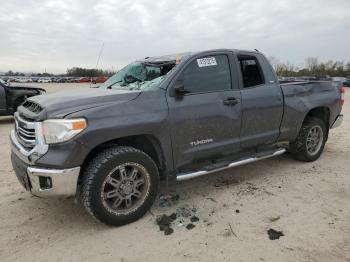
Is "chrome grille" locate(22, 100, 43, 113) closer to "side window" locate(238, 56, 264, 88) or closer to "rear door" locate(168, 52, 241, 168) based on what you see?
"rear door" locate(168, 52, 241, 168)

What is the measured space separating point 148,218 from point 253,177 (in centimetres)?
203

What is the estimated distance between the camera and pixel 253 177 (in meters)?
5.21

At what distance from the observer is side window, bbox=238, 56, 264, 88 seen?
4.80 metres

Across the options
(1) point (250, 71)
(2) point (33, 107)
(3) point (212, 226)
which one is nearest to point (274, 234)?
(3) point (212, 226)

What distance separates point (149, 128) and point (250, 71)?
2.02 m

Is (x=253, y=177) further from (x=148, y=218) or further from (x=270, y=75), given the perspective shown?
(x=148, y=218)

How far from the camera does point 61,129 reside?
10.7 ft

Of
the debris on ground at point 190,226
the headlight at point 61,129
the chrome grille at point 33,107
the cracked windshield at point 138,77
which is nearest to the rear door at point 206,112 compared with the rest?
the cracked windshield at point 138,77

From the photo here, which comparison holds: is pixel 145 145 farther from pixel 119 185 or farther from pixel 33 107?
pixel 33 107

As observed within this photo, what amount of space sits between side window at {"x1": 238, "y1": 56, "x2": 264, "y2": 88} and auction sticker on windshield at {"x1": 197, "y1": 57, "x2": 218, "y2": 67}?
0.51m

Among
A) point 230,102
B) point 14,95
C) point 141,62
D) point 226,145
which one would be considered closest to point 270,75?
point 230,102

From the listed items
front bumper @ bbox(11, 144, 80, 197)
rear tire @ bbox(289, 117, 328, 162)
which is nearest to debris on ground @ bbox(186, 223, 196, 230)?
front bumper @ bbox(11, 144, 80, 197)

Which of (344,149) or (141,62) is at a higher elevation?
(141,62)

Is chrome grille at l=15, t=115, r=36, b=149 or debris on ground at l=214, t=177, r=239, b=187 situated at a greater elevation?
chrome grille at l=15, t=115, r=36, b=149
